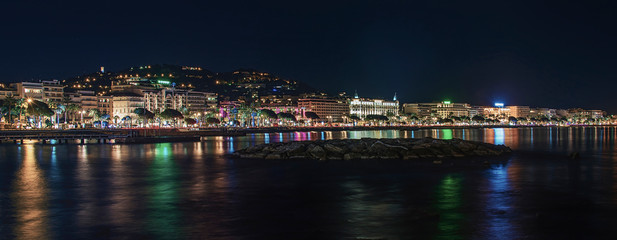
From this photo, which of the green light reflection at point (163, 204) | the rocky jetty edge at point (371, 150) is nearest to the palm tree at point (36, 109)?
the rocky jetty edge at point (371, 150)

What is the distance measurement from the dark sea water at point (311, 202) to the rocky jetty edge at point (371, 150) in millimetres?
5529

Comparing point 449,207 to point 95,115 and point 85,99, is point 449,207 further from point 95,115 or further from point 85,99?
point 85,99

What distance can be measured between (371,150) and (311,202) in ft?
75.1

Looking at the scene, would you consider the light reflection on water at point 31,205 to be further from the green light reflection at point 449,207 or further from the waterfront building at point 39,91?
the waterfront building at point 39,91

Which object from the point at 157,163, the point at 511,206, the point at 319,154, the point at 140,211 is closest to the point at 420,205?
the point at 511,206

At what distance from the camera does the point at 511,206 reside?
2088 centimetres

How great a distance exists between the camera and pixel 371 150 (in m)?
44.4

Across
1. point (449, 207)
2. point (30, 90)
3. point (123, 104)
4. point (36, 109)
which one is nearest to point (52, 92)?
point (30, 90)

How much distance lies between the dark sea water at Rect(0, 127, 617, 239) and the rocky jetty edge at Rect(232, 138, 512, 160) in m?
5.53

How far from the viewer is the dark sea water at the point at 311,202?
54.2 ft

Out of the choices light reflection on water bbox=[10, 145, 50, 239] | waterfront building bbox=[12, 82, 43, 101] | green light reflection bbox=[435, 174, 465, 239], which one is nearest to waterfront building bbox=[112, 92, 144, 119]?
waterfront building bbox=[12, 82, 43, 101]

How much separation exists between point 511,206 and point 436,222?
4.85 meters

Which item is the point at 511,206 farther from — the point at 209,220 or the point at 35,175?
the point at 35,175

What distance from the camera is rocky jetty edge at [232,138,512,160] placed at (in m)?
43.3
